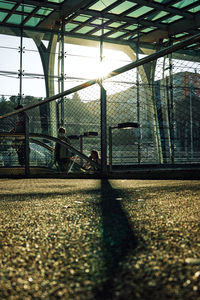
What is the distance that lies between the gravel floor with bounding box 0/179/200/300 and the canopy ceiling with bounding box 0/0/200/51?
8.59 m

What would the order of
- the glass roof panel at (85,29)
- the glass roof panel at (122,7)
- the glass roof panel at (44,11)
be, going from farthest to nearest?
the glass roof panel at (85,29), the glass roof panel at (44,11), the glass roof panel at (122,7)

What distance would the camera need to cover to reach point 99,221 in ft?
Answer: 3.26

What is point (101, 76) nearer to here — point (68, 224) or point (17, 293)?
point (68, 224)

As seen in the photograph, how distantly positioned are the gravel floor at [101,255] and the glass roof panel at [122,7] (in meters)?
8.97

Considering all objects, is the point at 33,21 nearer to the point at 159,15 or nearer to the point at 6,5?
the point at 6,5

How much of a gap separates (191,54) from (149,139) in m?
3.43

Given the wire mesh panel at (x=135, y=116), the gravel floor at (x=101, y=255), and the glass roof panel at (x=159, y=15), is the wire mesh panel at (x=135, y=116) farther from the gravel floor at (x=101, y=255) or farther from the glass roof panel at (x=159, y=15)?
the gravel floor at (x=101, y=255)

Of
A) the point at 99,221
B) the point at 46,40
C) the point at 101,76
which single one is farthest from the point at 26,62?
the point at 99,221

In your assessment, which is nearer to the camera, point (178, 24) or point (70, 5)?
point (70, 5)

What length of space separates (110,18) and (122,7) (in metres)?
0.60

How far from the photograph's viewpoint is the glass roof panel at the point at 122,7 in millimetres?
9023

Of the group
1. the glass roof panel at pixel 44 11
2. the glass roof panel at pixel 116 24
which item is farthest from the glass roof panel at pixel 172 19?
the glass roof panel at pixel 44 11

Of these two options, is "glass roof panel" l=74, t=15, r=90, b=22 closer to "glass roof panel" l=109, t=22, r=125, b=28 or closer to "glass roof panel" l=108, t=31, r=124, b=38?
"glass roof panel" l=109, t=22, r=125, b=28

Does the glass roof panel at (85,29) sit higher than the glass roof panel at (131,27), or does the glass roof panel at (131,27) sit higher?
the glass roof panel at (131,27)
